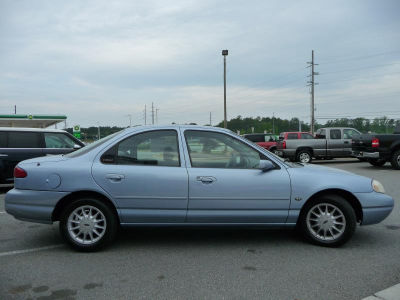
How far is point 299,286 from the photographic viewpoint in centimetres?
328

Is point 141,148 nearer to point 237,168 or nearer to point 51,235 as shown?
point 237,168

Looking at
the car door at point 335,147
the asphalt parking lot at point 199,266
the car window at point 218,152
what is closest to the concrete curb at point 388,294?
the asphalt parking lot at point 199,266

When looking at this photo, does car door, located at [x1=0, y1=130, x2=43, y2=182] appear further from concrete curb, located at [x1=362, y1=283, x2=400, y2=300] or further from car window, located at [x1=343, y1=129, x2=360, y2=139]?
car window, located at [x1=343, y1=129, x2=360, y2=139]

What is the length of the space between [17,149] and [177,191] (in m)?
6.42

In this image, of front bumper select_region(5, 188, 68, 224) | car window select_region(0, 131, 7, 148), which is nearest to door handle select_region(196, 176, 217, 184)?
front bumper select_region(5, 188, 68, 224)

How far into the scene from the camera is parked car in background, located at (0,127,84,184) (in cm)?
873

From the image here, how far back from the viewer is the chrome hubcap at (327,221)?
439cm

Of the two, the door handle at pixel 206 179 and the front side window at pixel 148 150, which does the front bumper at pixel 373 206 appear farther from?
the front side window at pixel 148 150

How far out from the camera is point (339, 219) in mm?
4426

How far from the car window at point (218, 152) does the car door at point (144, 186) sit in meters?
0.26

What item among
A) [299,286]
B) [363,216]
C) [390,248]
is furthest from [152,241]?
[390,248]

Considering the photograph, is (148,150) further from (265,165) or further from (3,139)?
(3,139)

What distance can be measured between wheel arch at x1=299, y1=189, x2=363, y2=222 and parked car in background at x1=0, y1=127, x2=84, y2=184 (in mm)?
6937

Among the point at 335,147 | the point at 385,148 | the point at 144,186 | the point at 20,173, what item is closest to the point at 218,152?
the point at 144,186
